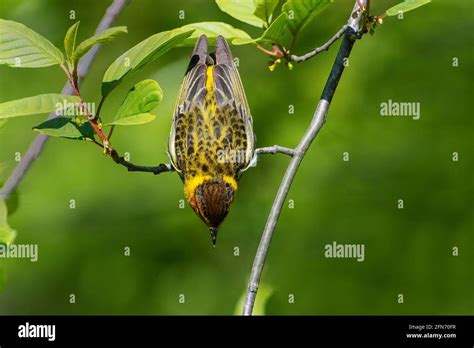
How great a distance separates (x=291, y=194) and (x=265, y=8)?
9.29 ft

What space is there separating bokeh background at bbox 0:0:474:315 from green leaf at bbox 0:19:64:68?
2.84 metres

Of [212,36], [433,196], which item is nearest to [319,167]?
[433,196]

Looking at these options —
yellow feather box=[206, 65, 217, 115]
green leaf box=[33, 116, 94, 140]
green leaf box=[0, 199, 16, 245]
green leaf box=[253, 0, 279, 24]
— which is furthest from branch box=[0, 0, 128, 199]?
Answer: green leaf box=[253, 0, 279, 24]

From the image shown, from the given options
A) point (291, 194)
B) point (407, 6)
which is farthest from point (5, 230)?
point (291, 194)

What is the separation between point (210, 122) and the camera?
14.6 feet

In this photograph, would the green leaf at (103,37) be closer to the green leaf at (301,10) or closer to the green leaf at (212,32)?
the green leaf at (212,32)

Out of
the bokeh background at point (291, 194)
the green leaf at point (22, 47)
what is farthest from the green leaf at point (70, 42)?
the bokeh background at point (291, 194)

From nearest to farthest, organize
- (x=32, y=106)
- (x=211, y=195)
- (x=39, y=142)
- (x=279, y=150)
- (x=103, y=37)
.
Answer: (x=103, y=37)
(x=32, y=106)
(x=279, y=150)
(x=39, y=142)
(x=211, y=195)

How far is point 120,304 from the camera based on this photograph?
6.42 m

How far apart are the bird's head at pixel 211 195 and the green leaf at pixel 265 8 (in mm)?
1330

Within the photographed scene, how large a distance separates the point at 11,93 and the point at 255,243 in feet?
6.91

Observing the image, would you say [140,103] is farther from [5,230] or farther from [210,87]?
[210,87]

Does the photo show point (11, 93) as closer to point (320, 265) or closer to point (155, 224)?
point (155, 224)

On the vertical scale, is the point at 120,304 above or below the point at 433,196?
below
